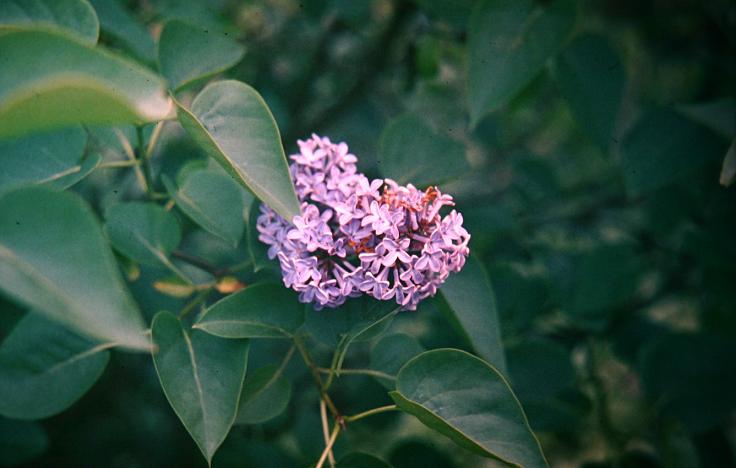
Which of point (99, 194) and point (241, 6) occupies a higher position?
point (241, 6)

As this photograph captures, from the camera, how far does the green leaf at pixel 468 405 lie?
68 centimetres

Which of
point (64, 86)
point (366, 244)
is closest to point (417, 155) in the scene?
point (366, 244)

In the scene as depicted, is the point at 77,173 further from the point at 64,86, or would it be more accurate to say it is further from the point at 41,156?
the point at 64,86

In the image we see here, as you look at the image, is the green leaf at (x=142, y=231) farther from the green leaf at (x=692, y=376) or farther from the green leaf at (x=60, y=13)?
the green leaf at (x=692, y=376)

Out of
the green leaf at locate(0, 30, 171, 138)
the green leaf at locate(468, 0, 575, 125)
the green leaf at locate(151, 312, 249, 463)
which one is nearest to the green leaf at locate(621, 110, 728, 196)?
the green leaf at locate(468, 0, 575, 125)

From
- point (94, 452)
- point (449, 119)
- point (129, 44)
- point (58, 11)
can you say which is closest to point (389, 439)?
point (94, 452)

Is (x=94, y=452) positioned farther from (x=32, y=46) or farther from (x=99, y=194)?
(x=32, y=46)

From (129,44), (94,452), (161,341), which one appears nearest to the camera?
(161,341)

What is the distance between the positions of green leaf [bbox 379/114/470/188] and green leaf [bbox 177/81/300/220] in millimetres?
281

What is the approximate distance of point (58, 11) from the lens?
2.45ft

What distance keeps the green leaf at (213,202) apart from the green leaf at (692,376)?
36.4 inches

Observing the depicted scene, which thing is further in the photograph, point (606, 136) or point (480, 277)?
point (606, 136)

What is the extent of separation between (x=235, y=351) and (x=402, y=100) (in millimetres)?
Result: 1458

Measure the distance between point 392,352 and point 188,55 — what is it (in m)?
0.51
